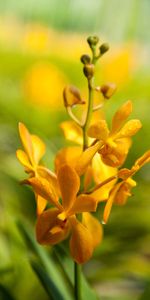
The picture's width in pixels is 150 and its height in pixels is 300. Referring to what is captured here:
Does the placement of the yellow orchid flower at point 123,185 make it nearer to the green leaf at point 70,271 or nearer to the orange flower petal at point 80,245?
the orange flower petal at point 80,245

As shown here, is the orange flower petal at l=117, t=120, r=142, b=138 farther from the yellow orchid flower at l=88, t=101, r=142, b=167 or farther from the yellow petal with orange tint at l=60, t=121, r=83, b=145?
the yellow petal with orange tint at l=60, t=121, r=83, b=145

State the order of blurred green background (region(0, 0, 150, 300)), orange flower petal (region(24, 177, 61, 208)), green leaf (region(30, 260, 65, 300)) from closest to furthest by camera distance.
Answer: orange flower petal (region(24, 177, 61, 208)) → green leaf (region(30, 260, 65, 300)) → blurred green background (region(0, 0, 150, 300))

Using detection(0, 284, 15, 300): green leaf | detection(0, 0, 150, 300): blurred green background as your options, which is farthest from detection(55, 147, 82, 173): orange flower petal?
detection(0, 0, 150, 300): blurred green background

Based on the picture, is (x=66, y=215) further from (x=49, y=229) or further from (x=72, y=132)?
(x=72, y=132)

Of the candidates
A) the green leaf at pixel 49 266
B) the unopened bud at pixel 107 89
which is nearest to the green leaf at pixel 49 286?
the green leaf at pixel 49 266

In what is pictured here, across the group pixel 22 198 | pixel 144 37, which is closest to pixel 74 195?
pixel 22 198
